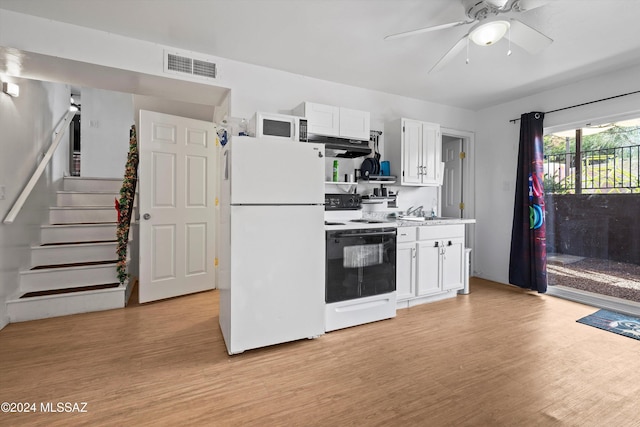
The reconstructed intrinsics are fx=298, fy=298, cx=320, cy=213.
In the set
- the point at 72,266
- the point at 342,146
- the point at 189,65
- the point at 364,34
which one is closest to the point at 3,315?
the point at 72,266

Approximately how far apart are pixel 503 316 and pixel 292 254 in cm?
232

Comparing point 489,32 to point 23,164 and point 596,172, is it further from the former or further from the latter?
point 23,164

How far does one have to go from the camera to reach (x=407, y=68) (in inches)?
127

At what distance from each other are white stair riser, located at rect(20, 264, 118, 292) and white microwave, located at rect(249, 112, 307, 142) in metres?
2.38

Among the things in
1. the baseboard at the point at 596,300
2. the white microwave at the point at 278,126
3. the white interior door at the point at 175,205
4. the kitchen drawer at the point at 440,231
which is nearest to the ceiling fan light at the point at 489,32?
the white microwave at the point at 278,126

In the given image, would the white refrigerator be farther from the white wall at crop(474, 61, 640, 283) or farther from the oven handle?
the white wall at crop(474, 61, 640, 283)

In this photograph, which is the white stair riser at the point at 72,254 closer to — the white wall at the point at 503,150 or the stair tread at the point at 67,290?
the stair tread at the point at 67,290

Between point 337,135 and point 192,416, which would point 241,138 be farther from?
point 192,416

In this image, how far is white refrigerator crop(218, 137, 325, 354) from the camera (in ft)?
7.30

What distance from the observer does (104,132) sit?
5.42 meters

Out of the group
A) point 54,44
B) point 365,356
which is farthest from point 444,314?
point 54,44

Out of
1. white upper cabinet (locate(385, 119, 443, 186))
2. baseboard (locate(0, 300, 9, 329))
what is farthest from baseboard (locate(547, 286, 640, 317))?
baseboard (locate(0, 300, 9, 329))

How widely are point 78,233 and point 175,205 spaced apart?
47.9 inches

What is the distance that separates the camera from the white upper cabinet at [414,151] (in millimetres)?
3740
